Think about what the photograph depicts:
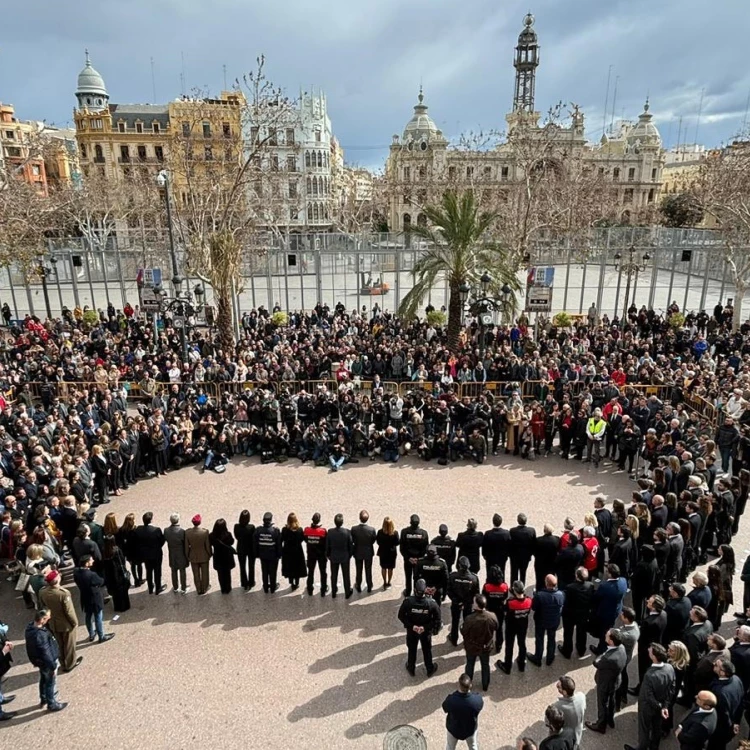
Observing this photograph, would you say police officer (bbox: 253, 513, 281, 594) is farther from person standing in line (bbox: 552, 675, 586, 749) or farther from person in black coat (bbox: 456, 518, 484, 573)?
person standing in line (bbox: 552, 675, 586, 749)

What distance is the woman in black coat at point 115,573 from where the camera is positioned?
8305 mm

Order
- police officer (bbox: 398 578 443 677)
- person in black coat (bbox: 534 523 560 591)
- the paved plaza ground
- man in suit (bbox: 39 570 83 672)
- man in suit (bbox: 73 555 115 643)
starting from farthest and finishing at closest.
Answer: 1. person in black coat (bbox: 534 523 560 591)
2. man in suit (bbox: 73 555 115 643)
3. man in suit (bbox: 39 570 83 672)
4. police officer (bbox: 398 578 443 677)
5. the paved plaza ground

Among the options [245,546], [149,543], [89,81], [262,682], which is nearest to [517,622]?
[262,682]

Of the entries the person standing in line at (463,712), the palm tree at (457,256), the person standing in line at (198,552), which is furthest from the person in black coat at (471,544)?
the palm tree at (457,256)

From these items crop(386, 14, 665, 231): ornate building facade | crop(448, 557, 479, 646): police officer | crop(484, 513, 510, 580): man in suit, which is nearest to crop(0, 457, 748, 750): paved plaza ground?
crop(448, 557, 479, 646): police officer

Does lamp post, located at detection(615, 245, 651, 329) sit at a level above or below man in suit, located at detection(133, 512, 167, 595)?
above

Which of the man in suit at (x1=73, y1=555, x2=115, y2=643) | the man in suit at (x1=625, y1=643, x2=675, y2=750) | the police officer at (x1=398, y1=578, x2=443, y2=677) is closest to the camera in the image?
the man in suit at (x1=625, y1=643, x2=675, y2=750)

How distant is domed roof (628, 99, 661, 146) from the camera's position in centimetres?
9494

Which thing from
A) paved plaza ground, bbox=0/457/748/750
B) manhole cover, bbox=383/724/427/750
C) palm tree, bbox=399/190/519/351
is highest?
palm tree, bbox=399/190/519/351

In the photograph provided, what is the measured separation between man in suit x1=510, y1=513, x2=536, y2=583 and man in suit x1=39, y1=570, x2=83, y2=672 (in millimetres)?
6062

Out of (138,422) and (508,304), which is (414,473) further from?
(508,304)

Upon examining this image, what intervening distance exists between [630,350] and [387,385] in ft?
28.5

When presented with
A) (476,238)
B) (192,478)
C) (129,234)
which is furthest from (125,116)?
(192,478)

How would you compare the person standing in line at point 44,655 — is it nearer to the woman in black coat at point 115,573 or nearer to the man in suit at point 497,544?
the woman in black coat at point 115,573
